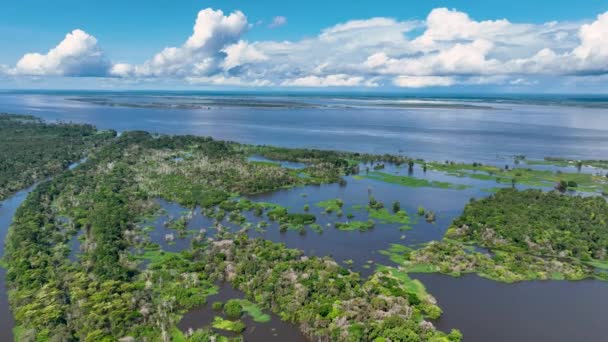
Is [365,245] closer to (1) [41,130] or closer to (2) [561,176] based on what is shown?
(2) [561,176]

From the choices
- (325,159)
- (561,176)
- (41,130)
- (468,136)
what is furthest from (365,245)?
→ (41,130)

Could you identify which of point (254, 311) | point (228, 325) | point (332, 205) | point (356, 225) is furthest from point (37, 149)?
point (228, 325)

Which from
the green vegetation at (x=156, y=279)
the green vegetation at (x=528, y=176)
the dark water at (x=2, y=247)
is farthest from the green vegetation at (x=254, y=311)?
the green vegetation at (x=528, y=176)

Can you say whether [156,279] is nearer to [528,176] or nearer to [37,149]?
[528,176]

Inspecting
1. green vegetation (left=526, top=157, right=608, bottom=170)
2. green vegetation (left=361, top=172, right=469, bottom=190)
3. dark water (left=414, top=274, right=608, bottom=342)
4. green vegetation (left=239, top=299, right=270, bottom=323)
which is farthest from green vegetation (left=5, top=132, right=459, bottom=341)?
green vegetation (left=526, top=157, right=608, bottom=170)

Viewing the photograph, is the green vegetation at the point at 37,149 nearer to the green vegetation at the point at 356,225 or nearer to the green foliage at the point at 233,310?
the green foliage at the point at 233,310

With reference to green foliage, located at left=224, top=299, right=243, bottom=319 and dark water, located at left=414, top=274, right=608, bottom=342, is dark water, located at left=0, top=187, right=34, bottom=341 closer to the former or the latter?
green foliage, located at left=224, top=299, right=243, bottom=319
